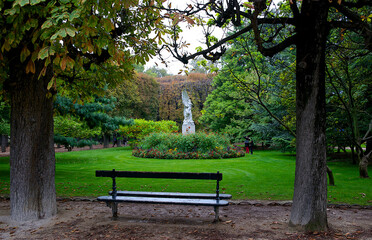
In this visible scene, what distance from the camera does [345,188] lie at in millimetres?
8109

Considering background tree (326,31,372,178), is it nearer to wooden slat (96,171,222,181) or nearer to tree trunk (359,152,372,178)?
tree trunk (359,152,372,178)

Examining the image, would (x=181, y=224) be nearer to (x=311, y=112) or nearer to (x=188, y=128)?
(x=311, y=112)

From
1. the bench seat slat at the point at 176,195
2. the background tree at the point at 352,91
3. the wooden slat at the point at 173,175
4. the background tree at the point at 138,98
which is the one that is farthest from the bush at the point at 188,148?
the background tree at the point at 138,98

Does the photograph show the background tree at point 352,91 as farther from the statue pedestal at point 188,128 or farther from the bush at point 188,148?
the statue pedestal at point 188,128

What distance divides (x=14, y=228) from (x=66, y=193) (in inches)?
115

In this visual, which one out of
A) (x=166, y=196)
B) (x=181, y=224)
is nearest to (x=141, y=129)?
(x=166, y=196)

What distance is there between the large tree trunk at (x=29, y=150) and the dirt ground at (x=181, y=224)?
0.31m

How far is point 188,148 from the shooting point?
59.3ft

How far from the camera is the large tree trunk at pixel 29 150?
5133 mm

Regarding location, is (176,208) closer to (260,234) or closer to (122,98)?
(260,234)

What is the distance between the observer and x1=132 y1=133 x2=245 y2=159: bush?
56.6ft

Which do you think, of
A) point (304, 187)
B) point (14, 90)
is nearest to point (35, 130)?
point (14, 90)

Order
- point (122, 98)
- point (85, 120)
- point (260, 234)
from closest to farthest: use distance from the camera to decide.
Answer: point (260, 234) < point (85, 120) < point (122, 98)

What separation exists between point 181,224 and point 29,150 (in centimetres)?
293
